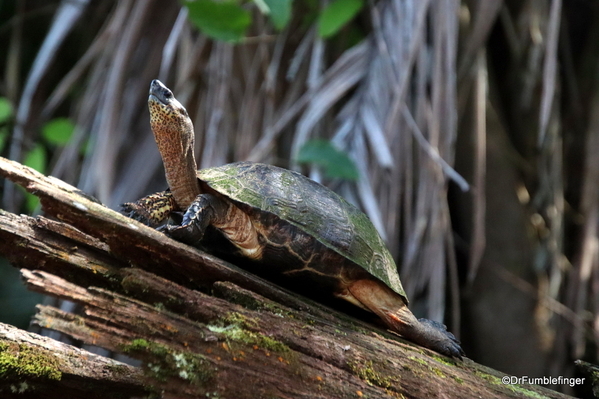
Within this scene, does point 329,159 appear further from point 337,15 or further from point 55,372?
point 55,372

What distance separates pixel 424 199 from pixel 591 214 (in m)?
1.49

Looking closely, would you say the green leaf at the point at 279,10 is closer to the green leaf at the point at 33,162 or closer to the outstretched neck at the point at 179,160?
the outstretched neck at the point at 179,160

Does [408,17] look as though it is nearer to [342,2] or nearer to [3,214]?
[342,2]

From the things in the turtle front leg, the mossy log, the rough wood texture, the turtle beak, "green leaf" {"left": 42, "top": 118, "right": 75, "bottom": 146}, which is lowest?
the rough wood texture

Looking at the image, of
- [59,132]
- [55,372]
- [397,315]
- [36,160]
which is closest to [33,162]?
[36,160]

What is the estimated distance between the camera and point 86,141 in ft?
13.1

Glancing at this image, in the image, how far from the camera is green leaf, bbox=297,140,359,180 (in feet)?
10.3

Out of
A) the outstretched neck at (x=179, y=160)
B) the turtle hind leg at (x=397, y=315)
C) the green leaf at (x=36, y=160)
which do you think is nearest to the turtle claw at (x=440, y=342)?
the turtle hind leg at (x=397, y=315)

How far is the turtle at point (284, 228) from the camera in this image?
2.11 meters

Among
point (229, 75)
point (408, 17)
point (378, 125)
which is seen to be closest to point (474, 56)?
point (408, 17)

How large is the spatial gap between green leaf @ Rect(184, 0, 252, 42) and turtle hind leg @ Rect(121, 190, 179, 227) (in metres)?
1.39

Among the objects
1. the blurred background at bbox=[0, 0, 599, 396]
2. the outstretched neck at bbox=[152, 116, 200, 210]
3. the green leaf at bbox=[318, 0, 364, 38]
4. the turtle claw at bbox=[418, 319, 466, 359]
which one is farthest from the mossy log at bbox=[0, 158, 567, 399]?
the green leaf at bbox=[318, 0, 364, 38]

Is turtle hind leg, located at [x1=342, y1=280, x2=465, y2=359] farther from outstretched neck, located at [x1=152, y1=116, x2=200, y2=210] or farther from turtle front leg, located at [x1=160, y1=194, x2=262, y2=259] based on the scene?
outstretched neck, located at [x1=152, y1=116, x2=200, y2=210]

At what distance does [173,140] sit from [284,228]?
0.61 m
